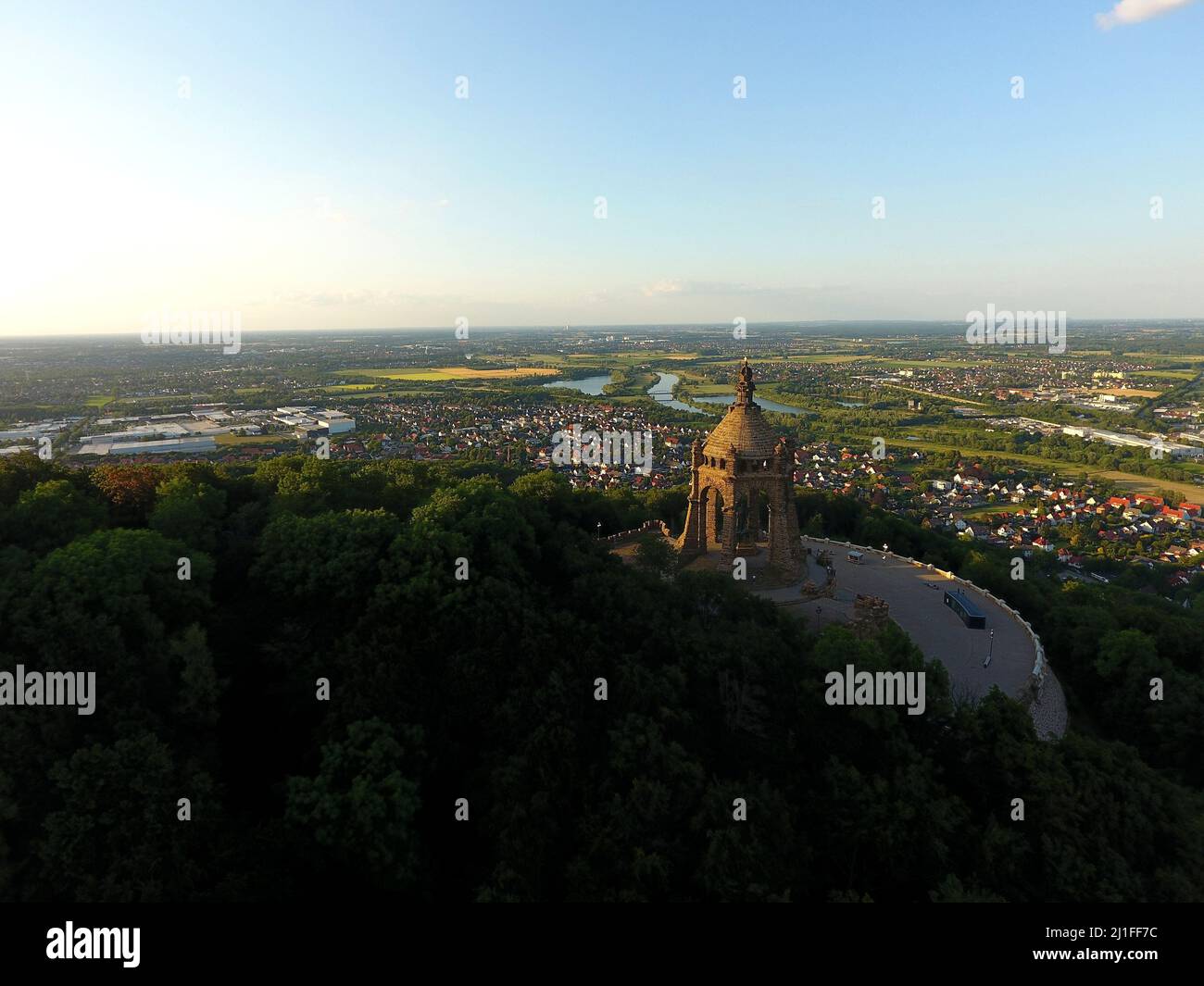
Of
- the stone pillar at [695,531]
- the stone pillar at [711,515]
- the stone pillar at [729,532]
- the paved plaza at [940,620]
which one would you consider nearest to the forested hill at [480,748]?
the paved plaza at [940,620]

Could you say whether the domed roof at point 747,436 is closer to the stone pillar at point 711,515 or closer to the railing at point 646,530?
the stone pillar at point 711,515

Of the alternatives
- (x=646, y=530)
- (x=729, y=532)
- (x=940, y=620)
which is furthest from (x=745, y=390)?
(x=940, y=620)

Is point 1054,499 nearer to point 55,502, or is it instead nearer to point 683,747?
point 683,747

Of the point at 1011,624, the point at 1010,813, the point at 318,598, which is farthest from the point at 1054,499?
the point at 318,598

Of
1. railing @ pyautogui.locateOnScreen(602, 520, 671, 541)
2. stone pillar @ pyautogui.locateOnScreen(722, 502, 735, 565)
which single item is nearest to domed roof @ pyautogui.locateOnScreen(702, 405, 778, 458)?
stone pillar @ pyautogui.locateOnScreen(722, 502, 735, 565)

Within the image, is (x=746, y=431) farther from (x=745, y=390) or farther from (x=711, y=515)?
(x=711, y=515)
